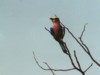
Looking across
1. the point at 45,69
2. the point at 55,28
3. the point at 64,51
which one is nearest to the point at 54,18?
the point at 55,28

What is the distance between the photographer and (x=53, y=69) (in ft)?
12.9

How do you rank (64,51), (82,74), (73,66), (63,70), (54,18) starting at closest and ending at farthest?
(82,74) < (73,66) < (63,70) < (64,51) < (54,18)

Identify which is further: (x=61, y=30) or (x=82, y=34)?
(x=61, y=30)

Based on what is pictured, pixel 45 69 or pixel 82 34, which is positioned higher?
pixel 82 34

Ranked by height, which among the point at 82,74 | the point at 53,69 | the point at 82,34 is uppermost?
the point at 82,34

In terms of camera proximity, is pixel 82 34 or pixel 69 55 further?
pixel 82 34

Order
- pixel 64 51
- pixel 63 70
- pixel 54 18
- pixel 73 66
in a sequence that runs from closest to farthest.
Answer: pixel 73 66, pixel 63 70, pixel 64 51, pixel 54 18

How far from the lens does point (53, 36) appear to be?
20.0 feet

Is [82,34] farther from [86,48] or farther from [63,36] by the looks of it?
[63,36]

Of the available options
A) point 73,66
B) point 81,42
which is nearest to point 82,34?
point 81,42

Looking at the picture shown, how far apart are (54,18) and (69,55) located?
220cm

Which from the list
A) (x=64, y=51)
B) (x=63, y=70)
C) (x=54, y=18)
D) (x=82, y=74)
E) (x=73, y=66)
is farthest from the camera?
(x=54, y=18)

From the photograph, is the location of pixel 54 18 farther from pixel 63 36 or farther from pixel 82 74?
pixel 82 74

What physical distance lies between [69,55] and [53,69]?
369 mm
